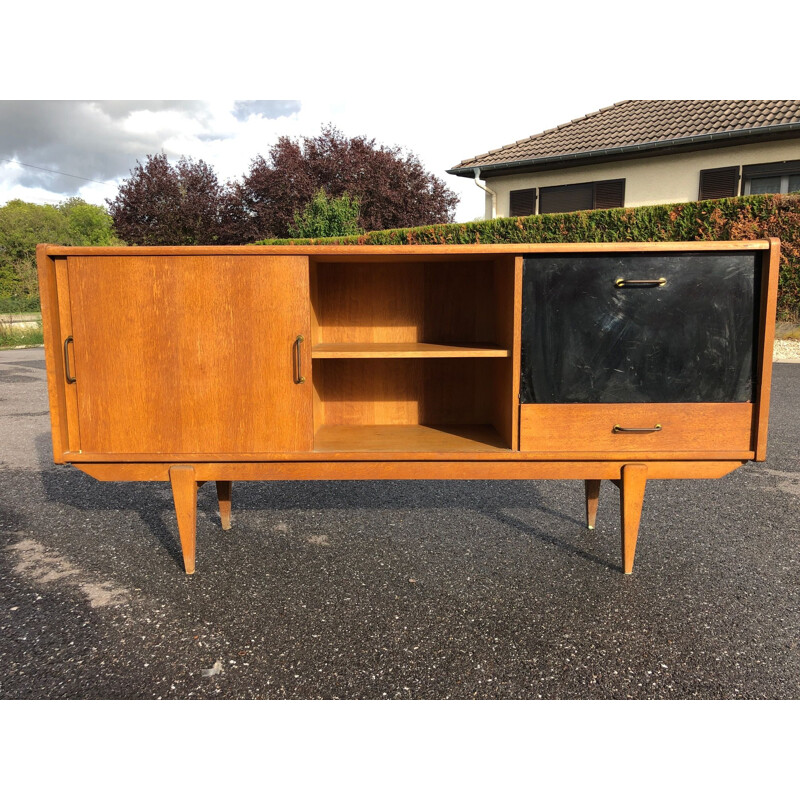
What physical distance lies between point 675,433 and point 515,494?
4.85 feet

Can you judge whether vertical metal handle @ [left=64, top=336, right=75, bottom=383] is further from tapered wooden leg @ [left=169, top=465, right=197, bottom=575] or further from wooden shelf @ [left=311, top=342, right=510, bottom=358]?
wooden shelf @ [left=311, top=342, right=510, bottom=358]

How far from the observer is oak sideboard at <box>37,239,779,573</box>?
6.92 feet

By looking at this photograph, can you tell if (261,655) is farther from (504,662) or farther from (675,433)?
(675,433)

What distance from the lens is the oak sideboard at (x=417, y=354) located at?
211cm

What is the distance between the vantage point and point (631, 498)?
2.23 metres

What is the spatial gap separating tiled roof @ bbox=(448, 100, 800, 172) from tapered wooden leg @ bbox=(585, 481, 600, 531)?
10.1 meters

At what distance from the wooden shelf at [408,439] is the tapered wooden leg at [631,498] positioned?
461mm

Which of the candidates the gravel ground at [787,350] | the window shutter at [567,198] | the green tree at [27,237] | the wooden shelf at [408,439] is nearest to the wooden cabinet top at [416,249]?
the wooden shelf at [408,439]

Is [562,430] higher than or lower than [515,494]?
higher

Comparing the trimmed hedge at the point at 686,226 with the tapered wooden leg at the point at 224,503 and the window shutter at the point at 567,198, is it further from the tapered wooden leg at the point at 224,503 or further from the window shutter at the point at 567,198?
the tapered wooden leg at the point at 224,503

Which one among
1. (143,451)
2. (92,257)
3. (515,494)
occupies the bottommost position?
(515,494)

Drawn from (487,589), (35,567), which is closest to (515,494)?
(487,589)

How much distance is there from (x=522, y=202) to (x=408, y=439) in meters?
11.8

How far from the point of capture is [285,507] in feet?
10.9
